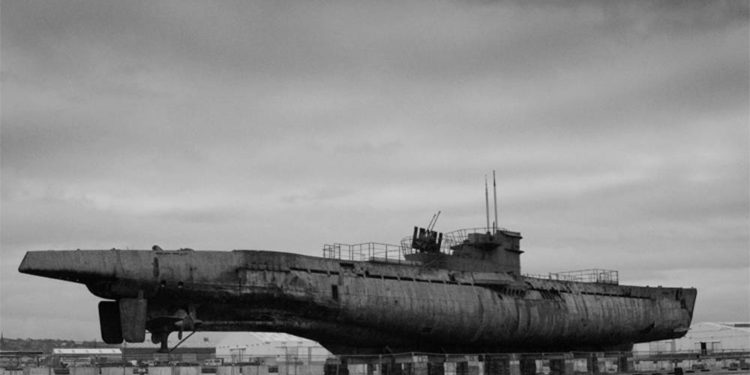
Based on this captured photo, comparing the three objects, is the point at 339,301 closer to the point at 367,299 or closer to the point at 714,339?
the point at 367,299

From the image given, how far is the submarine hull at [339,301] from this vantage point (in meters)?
23.7

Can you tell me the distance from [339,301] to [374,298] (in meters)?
1.47

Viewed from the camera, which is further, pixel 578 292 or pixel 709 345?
pixel 709 345

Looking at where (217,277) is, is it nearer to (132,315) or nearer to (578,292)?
(132,315)

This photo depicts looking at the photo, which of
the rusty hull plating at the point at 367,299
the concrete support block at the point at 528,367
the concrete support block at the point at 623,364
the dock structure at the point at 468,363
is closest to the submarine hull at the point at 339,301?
the rusty hull plating at the point at 367,299

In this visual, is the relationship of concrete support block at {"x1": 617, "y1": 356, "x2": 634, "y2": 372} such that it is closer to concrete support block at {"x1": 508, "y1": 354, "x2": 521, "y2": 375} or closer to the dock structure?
the dock structure

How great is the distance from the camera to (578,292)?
1500 inches

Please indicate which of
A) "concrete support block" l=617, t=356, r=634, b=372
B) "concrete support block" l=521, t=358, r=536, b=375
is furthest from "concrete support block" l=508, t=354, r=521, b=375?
"concrete support block" l=617, t=356, r=634, b=372

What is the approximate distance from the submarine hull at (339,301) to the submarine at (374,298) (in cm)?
4

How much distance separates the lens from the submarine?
23781mm

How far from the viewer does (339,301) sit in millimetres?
27391

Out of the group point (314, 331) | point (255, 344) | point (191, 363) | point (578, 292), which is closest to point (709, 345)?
point (255, 344)

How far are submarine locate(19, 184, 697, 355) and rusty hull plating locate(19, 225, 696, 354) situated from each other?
41 mm

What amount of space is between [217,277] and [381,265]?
23.1 feet
